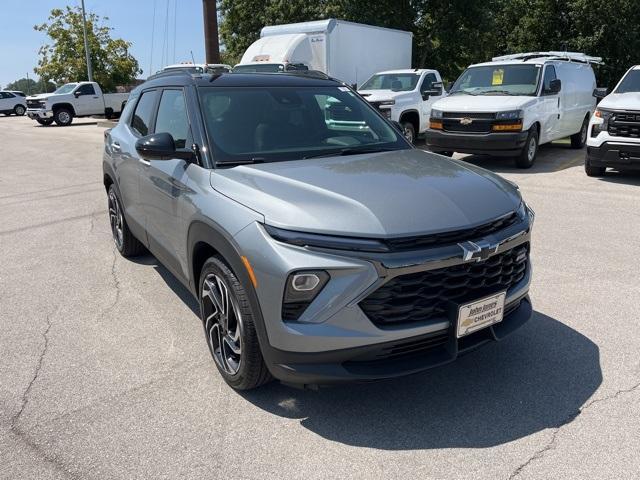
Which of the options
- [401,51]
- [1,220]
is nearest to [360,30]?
[401,51]

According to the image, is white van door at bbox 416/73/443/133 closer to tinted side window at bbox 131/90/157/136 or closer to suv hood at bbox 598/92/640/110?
suv hood at bbox 598/92/640/110

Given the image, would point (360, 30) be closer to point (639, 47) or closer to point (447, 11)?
point (447, 11)

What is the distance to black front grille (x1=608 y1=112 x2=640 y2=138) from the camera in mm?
8430

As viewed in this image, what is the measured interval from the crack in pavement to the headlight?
293 inches

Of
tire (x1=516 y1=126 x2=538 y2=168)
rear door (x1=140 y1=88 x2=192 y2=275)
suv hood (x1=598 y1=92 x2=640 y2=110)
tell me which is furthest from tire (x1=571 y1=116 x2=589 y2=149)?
rear door (x1=140 y1=88 x2=192 y2=275)

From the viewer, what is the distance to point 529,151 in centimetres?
1046

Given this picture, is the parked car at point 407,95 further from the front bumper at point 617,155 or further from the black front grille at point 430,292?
the black front grille at point 430,292

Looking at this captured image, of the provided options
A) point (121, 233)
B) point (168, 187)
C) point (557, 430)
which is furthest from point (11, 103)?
point (557, 430)

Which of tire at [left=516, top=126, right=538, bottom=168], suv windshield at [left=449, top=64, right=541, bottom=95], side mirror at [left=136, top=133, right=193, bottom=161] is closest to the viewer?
side mirror at [left=136, top=133, right=193, bottom=161]

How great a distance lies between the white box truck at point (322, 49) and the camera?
1503 centimetres

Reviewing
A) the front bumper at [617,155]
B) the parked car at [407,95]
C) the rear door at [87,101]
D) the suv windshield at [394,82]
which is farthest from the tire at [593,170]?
the rear door at [87,101]

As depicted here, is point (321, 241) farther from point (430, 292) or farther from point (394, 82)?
point (394, 82)

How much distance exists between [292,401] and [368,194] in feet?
4.01

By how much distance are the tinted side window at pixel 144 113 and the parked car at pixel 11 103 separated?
131 ft
